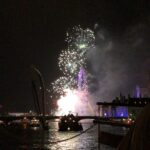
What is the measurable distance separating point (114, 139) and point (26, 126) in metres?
122

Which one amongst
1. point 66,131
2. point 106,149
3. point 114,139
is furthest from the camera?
point 66,131

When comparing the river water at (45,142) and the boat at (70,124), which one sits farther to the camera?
the boat at (70,124)

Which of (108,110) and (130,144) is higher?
(108,110)

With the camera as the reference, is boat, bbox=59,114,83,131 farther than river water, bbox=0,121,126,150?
Yes

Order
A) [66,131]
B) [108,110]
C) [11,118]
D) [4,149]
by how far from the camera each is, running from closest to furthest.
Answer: [4,149] < [108,110] < [66,131] < [11,118]

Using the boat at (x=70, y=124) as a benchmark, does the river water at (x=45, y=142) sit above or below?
below

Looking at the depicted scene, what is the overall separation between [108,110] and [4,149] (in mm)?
52581

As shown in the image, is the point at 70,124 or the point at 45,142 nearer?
the point at 45,142

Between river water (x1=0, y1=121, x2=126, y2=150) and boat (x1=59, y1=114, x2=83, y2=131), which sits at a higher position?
boat (x1=59, y1=114, x2=83, y2=131)

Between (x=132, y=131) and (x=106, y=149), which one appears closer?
(x=132, y=131)

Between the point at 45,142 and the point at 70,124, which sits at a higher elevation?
the point at 70,124

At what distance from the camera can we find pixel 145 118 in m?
3.74

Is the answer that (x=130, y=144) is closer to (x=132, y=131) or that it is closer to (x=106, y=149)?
(x=132, y=131)

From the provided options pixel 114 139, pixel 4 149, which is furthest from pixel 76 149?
pixel 114 139
